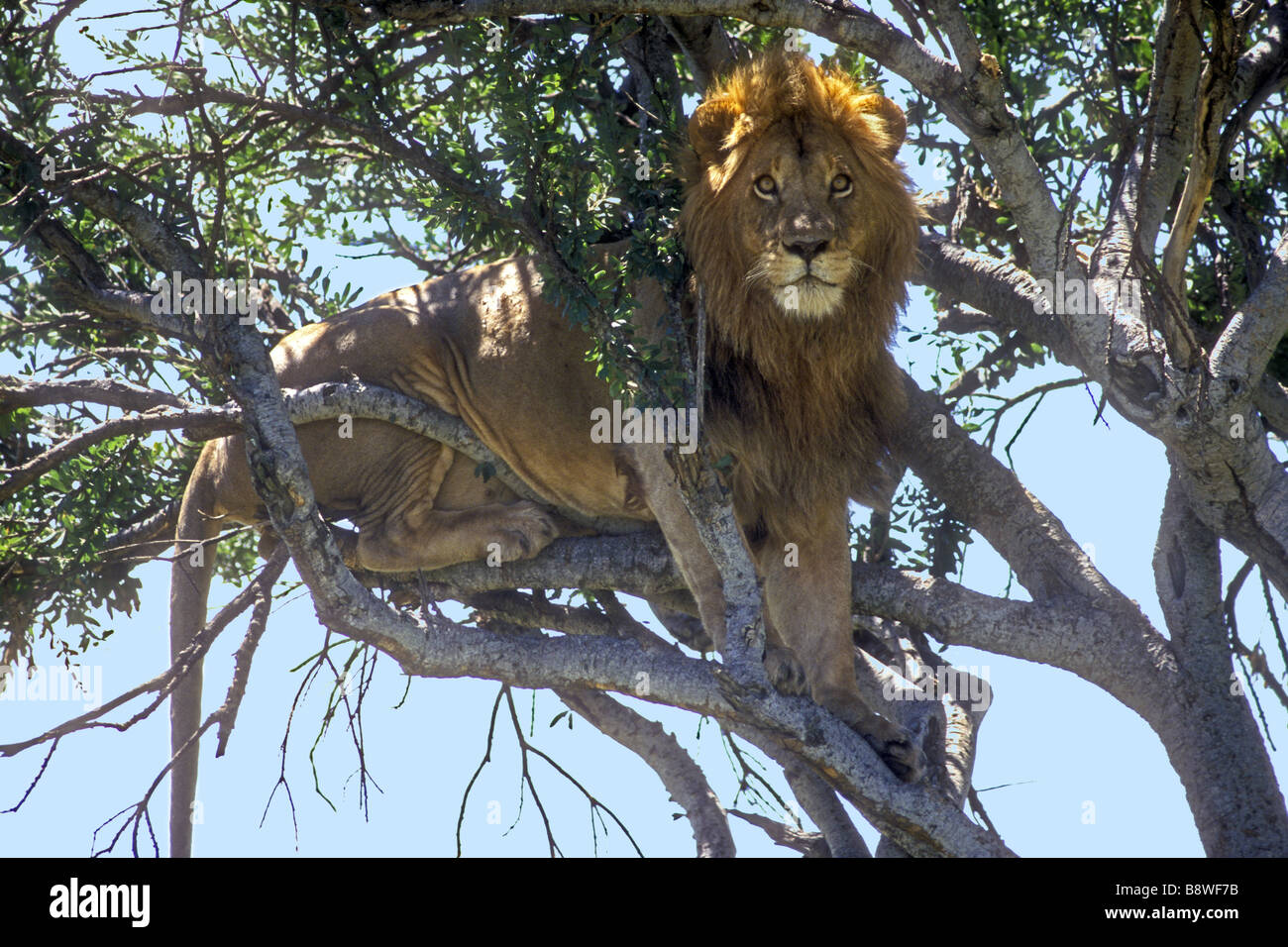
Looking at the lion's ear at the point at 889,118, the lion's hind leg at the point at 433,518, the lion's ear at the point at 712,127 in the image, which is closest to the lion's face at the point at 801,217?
the lion's ear at the point at 712,127

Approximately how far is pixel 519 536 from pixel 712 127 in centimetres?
195

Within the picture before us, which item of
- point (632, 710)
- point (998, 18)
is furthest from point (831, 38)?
point (632, 710)

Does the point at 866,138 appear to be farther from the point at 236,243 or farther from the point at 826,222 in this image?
the point at 236,243

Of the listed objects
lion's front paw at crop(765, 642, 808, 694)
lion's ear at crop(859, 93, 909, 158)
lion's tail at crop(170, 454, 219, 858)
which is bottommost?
lion's front paw at crop(765, 642, 808, 694)

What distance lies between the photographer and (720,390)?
17.3 feet

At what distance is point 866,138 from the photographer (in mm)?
5016

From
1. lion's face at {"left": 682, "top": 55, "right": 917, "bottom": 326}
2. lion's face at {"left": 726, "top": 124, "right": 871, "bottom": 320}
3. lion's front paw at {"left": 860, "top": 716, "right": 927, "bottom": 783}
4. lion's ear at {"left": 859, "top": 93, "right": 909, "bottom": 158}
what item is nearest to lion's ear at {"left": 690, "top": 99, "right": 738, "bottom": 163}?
lion's face at {"left": 682, "top": 55, "right": 917, "bottom": 326}

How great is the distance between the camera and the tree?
4324mm

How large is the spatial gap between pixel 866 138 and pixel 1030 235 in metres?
0.81

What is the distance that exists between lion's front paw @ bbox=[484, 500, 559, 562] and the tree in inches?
3.7

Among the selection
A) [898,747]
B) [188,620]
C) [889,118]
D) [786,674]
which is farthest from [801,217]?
[188,620]

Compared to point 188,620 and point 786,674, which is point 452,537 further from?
point 786,674

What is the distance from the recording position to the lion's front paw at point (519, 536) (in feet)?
18.9

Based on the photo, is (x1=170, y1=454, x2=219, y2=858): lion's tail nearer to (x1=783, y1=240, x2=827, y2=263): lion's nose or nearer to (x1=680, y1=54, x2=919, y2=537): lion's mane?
(x1=680, y1=54, x2=919, y2=537): lion's mane
